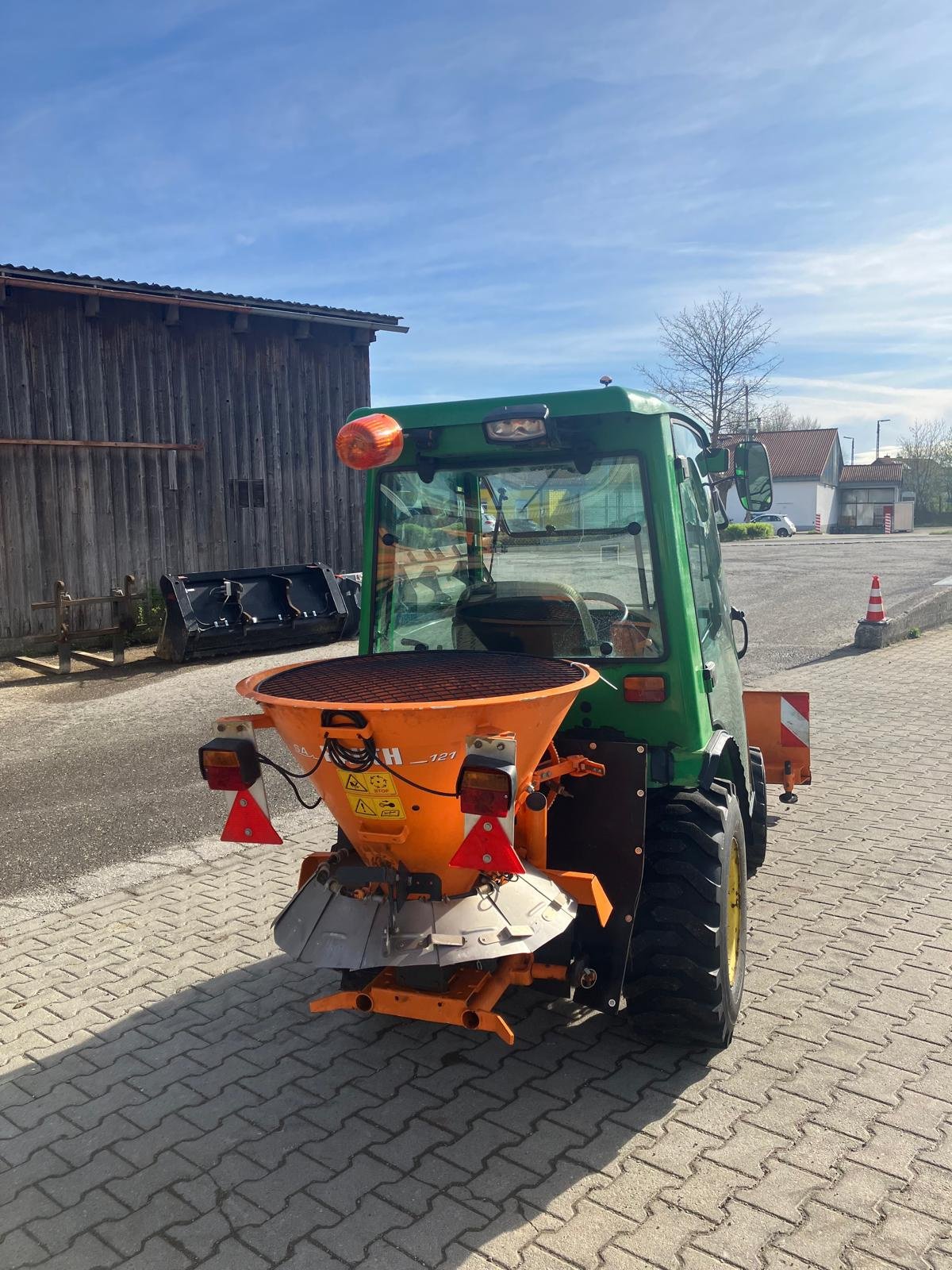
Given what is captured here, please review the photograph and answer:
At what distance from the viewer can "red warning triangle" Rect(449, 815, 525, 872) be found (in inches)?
107

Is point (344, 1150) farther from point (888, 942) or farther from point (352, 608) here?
point (352, 608)

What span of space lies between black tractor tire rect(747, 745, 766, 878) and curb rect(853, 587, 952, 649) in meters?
8.59

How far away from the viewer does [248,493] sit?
1523cm

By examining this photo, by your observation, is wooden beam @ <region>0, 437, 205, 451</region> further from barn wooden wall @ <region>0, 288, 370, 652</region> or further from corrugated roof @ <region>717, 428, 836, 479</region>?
corrugated roof @ <region>717, 428, 836, 479</region>

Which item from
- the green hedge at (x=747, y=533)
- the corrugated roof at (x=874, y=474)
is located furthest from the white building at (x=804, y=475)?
the green hedge at (x=747, y=533)

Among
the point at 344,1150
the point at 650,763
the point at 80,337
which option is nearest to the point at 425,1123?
the point at 344,1150

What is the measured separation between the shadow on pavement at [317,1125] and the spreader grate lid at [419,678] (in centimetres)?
138

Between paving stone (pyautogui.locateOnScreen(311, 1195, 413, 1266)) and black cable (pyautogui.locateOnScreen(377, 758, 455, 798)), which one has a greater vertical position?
black cable (pyautogui.locateOnScreen(377, 758, 455, 798))

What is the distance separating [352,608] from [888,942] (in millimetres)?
9741

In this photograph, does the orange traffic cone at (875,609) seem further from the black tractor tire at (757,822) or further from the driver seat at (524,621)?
the driver seat at (524,621)

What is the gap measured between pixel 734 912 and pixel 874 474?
69773 millimetres

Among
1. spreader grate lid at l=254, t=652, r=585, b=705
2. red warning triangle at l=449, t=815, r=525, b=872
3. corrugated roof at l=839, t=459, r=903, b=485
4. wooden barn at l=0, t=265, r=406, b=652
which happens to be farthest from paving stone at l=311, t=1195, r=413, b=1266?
corrugated roof at l=839, t=459, r=903, b=485

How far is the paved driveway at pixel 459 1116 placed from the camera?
269 centimetres

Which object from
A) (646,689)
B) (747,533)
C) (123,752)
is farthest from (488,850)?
(747,533)
